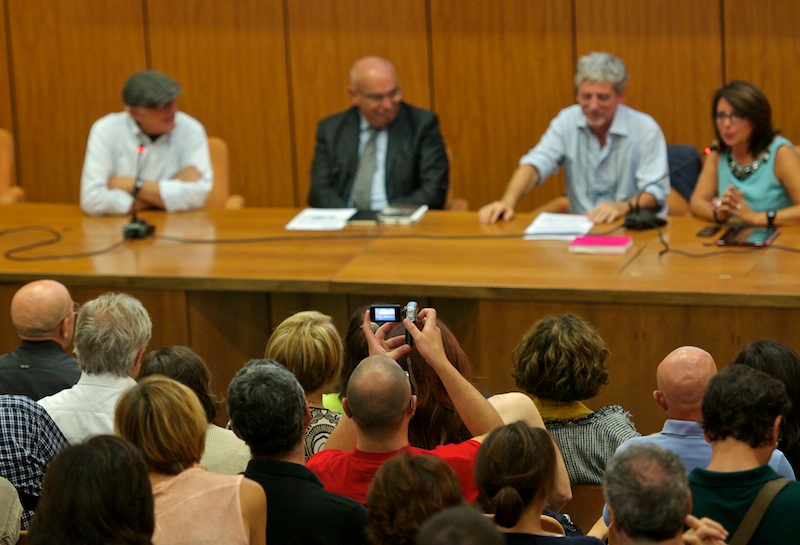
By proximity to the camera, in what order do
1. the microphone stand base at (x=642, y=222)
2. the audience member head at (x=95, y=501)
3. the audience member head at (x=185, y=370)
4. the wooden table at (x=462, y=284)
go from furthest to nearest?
the microphone stand base at (x=642, y=222) < the wooden table at (x=462, y=284) < the audience member head at (x=185, y=370) < the audience member head at (x=95, y=501)

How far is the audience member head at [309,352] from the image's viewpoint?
3219mm

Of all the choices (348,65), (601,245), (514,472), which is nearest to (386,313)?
(514,472)

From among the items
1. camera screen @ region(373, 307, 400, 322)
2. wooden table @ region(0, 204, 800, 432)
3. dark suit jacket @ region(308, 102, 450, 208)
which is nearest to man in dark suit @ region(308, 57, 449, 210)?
dark suit jacket @ region(308, 102, 450, 208)

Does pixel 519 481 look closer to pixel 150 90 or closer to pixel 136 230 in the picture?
pixel 136 230

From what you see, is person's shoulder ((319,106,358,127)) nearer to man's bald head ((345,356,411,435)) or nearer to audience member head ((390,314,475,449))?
audience member head ((390,314,475,449))

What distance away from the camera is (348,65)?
23.0ft

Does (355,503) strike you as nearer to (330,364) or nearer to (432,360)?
(432,360)

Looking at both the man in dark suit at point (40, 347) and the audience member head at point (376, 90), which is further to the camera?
the audience member head at point (376, 90)

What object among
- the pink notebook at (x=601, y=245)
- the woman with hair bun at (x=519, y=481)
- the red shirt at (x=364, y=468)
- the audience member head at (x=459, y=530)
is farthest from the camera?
the pink notebook at (x=601, y=245)

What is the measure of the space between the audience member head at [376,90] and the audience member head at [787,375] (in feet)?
10.2

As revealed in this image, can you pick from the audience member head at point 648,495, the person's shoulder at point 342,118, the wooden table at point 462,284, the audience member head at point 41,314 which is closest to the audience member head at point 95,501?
the audience member head at point 648,495

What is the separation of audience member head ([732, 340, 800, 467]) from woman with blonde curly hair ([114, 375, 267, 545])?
Result: 1.21 meters

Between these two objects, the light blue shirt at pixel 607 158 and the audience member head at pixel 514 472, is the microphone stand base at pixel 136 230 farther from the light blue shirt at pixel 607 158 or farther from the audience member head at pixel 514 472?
the audience member head at pixel 514 472

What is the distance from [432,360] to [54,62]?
5207 mm
